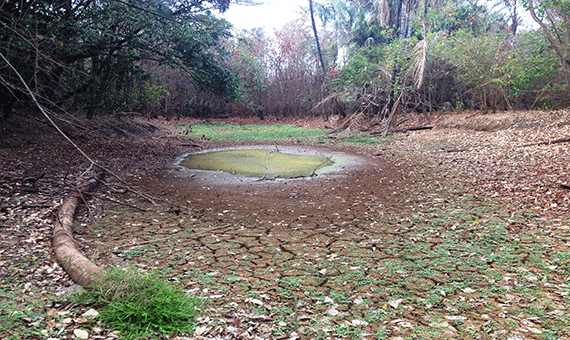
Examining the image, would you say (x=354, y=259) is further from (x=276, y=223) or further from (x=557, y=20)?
(x=557, y=20)

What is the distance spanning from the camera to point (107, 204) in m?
5.44

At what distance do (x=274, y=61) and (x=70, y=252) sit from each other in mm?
20982

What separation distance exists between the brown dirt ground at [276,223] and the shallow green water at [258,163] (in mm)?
729

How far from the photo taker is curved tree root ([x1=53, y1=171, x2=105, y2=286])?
9.93 feet

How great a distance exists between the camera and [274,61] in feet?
75.8

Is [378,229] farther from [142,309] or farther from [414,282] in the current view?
[142,309]

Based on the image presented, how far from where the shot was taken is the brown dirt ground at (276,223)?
108 inches

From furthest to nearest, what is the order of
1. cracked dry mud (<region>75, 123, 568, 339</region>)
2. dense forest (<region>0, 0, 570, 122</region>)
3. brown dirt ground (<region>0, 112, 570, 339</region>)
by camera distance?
1. dense forest (<region>0, 0, 570, 122</region>)
2. brown dirt ground (<region>0, 112, 570, 339</region>)
3. cracked dry mud (<region>75, 123, 568, 339</region>)

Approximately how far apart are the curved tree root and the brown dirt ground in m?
0.10

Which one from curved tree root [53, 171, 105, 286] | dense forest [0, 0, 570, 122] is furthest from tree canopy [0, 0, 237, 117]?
curved tree root [53, 171, 105, 286]

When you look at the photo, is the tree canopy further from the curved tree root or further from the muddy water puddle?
the muddy water puddle

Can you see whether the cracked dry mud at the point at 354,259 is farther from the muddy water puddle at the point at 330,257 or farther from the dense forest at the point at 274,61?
the dense forest at the point at 274,61

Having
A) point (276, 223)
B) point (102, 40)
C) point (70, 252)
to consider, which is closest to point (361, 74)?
point (102, 40)

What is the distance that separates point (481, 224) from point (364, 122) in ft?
39.3
